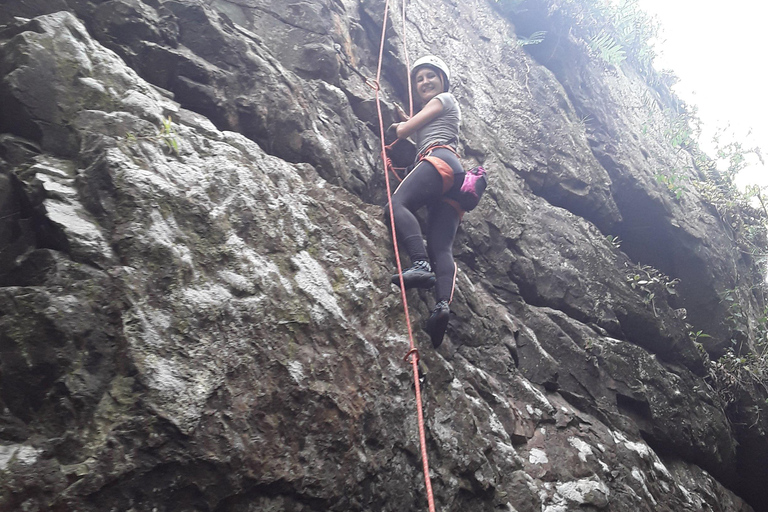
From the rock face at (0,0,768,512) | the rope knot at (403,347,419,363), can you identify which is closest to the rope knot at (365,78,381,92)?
the rock face at (0,0,768,512)

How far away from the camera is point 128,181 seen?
99.7 inches

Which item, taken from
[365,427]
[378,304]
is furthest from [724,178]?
[365,427]

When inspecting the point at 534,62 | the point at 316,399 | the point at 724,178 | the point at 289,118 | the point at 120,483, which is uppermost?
the point at 724,178

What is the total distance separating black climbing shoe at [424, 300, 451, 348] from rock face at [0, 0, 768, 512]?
17 cm

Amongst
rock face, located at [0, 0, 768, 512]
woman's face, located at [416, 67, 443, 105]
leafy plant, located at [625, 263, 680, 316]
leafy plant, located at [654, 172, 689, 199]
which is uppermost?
leafy plant, located at [654, 172, 689, 199]

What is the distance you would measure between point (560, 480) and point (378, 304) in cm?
187

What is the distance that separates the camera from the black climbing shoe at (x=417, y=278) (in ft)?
11.7

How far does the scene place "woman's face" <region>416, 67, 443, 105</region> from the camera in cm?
501

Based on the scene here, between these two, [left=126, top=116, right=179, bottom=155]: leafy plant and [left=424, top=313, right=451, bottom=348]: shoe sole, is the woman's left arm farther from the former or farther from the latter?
[left=126, top=116, right=179, bottom=155]: leafy plant

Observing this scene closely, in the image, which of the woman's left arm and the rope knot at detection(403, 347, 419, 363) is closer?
the rope knot at detection(403, 347, 419, 363)

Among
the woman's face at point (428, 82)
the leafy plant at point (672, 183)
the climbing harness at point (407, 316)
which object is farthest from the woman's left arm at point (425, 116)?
the leafy plant at point (672, 183)

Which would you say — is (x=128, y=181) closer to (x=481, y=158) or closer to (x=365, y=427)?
(x=365, y=427)

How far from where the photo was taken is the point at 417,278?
3.60 meters

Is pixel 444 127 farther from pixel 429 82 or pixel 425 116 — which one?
pixel 429 82
